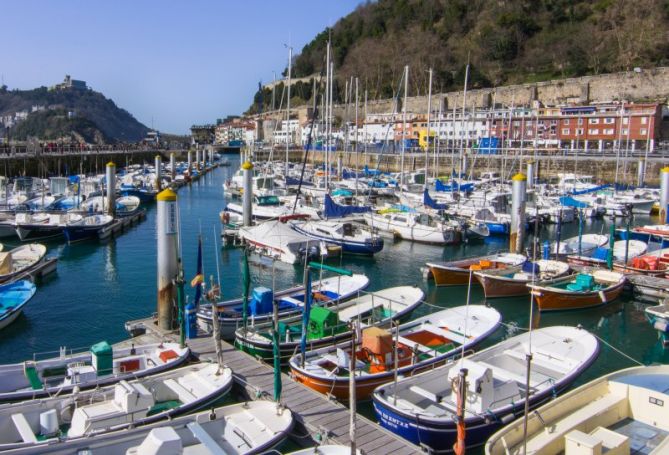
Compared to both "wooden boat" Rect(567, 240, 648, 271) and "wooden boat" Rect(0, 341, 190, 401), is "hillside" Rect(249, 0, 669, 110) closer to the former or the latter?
"wooden boat" Rect(567, 240, 648, 271)

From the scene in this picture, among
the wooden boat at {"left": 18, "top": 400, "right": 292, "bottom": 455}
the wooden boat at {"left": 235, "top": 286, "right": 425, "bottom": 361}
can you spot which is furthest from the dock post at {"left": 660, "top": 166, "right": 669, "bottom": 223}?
the wooden boat at {"left": 18, "top": 400, "right": 292, "bottom": 455}

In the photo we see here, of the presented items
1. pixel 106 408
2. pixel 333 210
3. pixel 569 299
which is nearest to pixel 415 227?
pixel 333 210

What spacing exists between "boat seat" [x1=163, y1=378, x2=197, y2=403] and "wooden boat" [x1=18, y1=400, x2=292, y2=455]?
4.04 feet

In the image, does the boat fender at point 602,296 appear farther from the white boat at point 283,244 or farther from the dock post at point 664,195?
the dock post at point 664,195

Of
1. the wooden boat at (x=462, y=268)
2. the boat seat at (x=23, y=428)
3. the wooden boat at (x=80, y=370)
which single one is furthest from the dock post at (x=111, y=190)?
the boat seat at (x=23, y=428)

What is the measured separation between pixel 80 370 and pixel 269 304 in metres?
5.79

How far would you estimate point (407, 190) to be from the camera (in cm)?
4853

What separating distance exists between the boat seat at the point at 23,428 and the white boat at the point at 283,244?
1669 centimetres

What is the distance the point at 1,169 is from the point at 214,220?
1276 inches

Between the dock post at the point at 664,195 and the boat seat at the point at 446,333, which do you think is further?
the dock post at the point at 664,195

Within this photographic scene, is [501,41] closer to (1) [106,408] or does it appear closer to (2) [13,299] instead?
(2) [13,299]

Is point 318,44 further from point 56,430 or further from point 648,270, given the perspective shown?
point 56,430

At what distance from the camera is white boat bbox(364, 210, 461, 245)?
32.2m

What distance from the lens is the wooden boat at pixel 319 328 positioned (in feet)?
49.7
